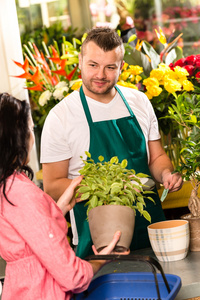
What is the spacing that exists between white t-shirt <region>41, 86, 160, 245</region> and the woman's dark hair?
2.75 ft

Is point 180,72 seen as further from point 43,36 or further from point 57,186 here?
point 43,36

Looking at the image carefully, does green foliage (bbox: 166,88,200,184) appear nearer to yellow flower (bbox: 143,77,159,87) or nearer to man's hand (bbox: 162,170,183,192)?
man's hand (bbox: 162,170,183,192)

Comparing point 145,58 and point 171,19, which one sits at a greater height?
point 171,19

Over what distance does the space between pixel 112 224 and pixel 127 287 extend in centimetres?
21

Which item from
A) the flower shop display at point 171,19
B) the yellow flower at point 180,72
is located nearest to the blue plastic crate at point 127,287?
the yellow flower at point 180,72

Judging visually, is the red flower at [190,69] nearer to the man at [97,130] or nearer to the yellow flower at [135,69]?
the yellow flower at [135,69]

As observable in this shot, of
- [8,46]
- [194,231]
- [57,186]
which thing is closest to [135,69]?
[8,46]

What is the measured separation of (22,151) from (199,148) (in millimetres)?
790

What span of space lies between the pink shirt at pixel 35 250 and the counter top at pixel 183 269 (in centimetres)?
41

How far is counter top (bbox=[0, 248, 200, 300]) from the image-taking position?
1.54 m

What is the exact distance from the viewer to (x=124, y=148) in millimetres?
2152

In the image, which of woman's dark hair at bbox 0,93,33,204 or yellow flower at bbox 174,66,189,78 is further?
yellow flower at bbox 174,66,189,78

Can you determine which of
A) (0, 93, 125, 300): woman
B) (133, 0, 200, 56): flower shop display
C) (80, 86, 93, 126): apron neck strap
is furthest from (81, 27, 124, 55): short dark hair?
(133, 0, 200, 56): flower shop display

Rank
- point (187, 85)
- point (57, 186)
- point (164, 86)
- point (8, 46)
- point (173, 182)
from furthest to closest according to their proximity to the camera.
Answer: point (8, 46)
point (164, 86)
point (187, 85)
point (57, 186)
point (173, 182)
